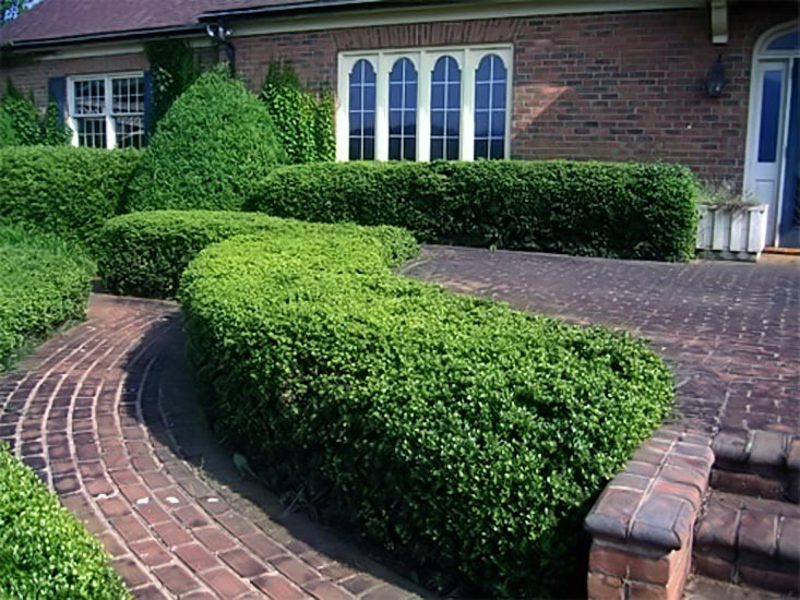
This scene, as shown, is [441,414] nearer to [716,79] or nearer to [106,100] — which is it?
[716,79]

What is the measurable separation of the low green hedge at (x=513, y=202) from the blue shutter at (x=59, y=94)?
773 centimetres

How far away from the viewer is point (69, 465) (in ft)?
13.1

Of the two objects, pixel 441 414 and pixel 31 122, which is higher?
pixel 31 122

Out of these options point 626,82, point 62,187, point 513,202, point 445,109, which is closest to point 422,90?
point 445,109

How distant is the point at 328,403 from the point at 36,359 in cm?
356

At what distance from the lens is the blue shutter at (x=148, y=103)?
14391mm

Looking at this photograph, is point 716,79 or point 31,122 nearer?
point 716,79

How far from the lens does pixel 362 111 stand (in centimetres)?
1253

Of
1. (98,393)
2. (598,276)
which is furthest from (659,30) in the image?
(98,393)

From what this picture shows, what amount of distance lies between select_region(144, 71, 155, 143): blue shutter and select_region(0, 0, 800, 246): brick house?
86mm

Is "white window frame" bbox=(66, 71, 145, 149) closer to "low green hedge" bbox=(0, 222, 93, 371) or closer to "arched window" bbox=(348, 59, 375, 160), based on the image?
"arched window" bbox=(348, 59, 375, 160)

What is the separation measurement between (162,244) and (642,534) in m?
6.72

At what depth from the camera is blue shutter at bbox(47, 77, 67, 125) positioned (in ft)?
52.3

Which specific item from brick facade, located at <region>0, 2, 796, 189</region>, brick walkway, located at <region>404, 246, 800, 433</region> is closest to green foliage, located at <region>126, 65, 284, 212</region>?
brick facade, located at <region>0, 2, 796, 189</region>
